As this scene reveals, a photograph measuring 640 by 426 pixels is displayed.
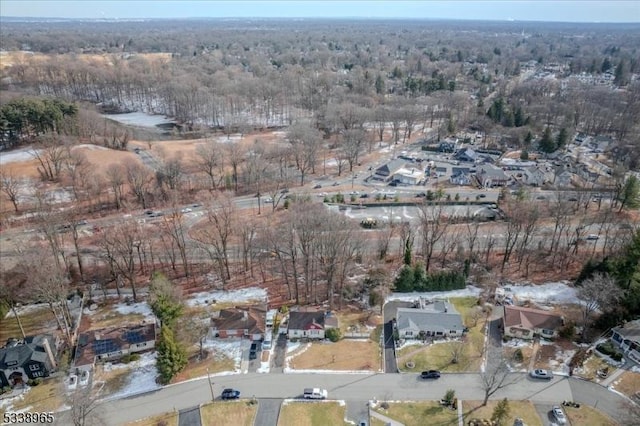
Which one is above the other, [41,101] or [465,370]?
[41,101]

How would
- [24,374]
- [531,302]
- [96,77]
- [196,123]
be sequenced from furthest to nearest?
[96,77] < [196,123] < [531,302] < [24,374]

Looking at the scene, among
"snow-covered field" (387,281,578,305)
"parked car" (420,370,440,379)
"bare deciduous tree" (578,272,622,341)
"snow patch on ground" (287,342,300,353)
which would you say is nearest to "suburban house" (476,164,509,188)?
"snow-covered field" (387,281,578,305)

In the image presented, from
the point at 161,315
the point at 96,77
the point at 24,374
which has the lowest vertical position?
the point at 24,374

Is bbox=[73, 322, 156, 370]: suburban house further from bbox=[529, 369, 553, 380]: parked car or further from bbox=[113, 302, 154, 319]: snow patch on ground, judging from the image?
bbox=[529, 369, 553, 380]: parked car

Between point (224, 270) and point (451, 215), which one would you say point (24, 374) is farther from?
point (451, 215)

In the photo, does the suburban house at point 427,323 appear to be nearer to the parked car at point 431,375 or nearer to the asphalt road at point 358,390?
the parked car at point 431,375

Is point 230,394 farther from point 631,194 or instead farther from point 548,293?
point 631,194

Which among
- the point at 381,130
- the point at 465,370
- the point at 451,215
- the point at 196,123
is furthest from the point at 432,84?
the point at 465,370

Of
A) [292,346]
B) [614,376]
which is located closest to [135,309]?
[292,346]
